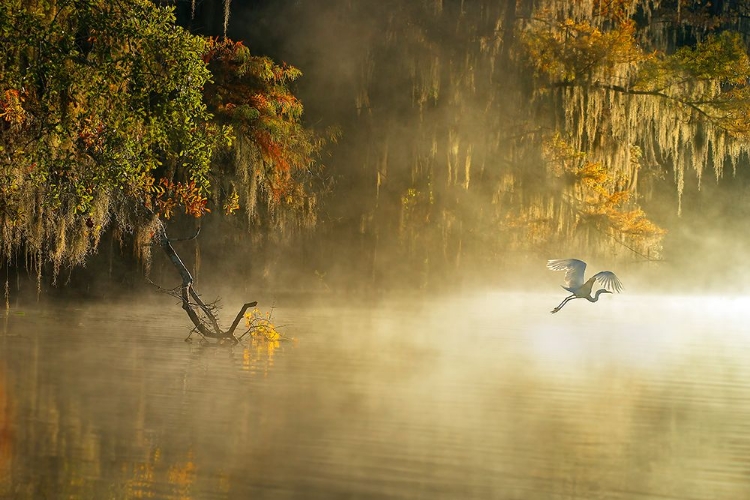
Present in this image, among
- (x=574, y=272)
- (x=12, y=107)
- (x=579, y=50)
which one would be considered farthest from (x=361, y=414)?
(x=579, y=50)

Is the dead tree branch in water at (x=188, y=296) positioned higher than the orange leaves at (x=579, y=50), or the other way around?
the orange leaves at (x=579, y=50)

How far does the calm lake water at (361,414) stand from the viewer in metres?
7.46

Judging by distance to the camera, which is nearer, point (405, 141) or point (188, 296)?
point (188, 296)

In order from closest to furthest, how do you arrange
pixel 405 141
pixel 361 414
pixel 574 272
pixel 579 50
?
pixel 361 414 < pixel 574 272 < pixel 405 141 < pixel 579 50

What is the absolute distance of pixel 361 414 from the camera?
33.0ft

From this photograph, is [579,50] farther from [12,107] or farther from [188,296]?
[12,107]

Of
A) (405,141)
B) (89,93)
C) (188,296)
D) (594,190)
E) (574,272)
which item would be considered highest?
(405,141)

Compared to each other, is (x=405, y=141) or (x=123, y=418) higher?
(x=405, y=141)

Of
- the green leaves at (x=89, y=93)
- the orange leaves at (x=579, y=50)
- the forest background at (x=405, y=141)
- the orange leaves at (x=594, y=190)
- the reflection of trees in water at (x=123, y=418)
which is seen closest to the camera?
the reflection of trees in water at (x=123, y=418)

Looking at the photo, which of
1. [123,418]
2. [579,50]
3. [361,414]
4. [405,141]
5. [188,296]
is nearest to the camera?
[123,418]

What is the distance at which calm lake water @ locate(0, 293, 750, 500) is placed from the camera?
7457 mm

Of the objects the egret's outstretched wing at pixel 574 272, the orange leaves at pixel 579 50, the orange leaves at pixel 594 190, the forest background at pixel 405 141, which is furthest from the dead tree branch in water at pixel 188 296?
the orange leaves at pixel 594 190

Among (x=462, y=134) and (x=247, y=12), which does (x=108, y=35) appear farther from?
(x=462, y=134)

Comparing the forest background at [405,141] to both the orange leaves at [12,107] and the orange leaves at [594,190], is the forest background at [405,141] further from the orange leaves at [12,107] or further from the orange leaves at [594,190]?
the orange leaves at [12,107]
